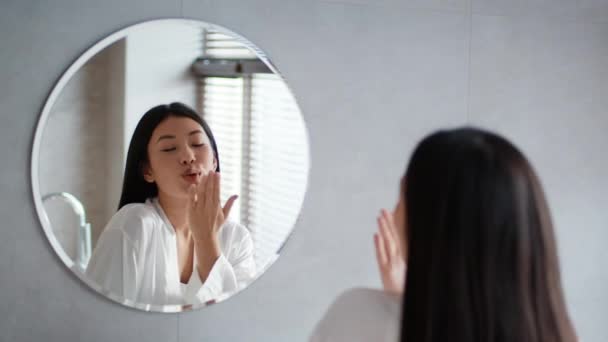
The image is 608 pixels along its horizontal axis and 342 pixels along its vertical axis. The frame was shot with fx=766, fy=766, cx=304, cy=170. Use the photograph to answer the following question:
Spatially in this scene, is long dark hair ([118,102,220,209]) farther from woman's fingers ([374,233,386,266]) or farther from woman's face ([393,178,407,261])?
woman's face ([393,178,407,261])

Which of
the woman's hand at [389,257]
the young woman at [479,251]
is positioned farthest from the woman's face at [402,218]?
the woman's hand at [389,257]

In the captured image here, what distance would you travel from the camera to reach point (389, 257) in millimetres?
1369

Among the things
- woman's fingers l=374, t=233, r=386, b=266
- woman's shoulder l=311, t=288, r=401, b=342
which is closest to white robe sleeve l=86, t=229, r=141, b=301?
woman's fingers l=374, t=233, r=386, b=266

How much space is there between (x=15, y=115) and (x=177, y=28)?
1.19ft

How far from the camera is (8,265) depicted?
59.1 inches

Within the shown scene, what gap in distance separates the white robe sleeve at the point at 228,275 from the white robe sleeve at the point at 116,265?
125mm

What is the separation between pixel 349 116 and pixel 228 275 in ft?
1.52

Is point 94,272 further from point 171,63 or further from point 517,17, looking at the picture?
point 517,17

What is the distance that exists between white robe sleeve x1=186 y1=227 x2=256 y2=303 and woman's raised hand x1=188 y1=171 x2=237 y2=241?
0.06 m

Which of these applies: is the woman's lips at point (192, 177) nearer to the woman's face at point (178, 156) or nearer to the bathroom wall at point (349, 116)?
the woman's face at point (178, 156)

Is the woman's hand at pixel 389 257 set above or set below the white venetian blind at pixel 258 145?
below

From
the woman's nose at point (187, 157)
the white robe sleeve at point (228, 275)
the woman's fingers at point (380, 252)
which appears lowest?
the white robe sleeve at point (228, 275)

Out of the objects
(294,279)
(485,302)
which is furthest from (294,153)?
(485,302)

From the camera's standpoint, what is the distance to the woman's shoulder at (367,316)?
41.8 inches
